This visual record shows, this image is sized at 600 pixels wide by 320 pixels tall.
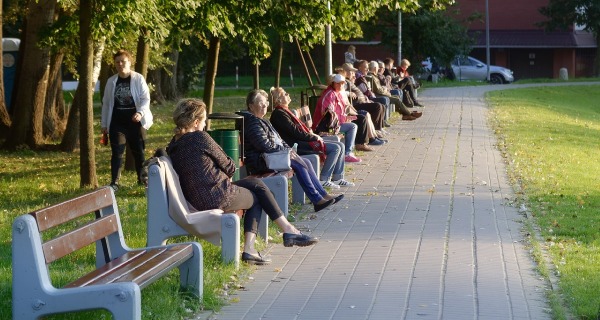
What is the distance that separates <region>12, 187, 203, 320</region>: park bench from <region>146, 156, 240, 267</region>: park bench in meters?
1.27

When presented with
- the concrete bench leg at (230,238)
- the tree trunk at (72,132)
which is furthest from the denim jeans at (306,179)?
the tree trunk at (72,132)

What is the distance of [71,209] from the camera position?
6504 millimetres

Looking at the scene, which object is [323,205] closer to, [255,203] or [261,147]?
[261,147]

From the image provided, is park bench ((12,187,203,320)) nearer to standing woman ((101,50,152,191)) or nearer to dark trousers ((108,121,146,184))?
standing woman ((101,50,152,191))

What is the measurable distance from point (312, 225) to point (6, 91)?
19222 mm

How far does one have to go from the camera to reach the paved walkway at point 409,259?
738 centimetres

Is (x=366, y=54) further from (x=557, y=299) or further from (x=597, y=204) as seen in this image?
(x=557, y=299)

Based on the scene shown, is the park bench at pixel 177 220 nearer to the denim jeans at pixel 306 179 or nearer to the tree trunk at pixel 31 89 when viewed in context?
the denim jeans at pixel 306 179

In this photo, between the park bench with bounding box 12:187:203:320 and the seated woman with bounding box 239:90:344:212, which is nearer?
the park bench with bounding box 12:187:203:320

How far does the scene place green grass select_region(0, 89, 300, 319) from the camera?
7172 mm

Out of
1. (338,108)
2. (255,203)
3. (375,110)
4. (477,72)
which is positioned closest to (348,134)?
(338,108)

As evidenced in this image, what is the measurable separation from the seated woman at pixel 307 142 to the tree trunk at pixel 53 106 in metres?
10.3

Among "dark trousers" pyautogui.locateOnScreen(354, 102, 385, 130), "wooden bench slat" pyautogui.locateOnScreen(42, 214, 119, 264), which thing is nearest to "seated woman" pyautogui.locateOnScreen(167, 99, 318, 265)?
"wooden bench slat" pyautogui.locateOnScreen(42, 214, 119, 264)

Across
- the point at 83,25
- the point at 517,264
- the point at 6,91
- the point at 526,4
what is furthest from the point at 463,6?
the point at 517,264
